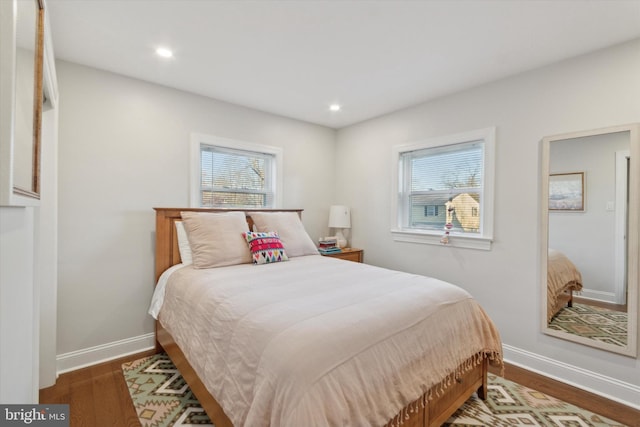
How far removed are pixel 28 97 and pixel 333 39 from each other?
5.69 ft

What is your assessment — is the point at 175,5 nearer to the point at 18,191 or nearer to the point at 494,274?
the point at 18,191

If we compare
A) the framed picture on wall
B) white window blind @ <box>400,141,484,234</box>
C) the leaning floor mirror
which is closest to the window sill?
white window blind @ <box>400,141,484,234</box>

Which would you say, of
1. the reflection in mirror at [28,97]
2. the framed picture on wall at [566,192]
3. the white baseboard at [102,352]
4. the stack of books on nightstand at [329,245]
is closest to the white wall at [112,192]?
the white baseboard at [102,352]

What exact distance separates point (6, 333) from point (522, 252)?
309cm

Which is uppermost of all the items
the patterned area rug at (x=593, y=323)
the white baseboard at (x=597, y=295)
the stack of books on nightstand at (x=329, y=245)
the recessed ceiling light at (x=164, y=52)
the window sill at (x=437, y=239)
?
the recessed ceiling light at (x=164, y=52)

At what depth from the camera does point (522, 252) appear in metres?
2.48

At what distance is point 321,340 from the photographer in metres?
1.15

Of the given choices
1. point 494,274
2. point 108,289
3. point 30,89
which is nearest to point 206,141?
point 108,289

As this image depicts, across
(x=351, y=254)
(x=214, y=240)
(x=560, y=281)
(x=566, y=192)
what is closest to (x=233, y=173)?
(x=214, y=240)

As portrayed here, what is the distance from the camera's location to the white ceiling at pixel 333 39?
171 cm

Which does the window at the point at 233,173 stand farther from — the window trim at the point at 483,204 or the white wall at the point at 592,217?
the white wall at the point at 592,217

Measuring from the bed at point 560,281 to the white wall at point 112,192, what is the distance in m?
3.33

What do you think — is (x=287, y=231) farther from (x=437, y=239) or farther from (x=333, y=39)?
(x=333, y=39)

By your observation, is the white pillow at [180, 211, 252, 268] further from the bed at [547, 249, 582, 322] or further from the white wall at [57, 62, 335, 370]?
the bed at [547, 249, 582, 322]
